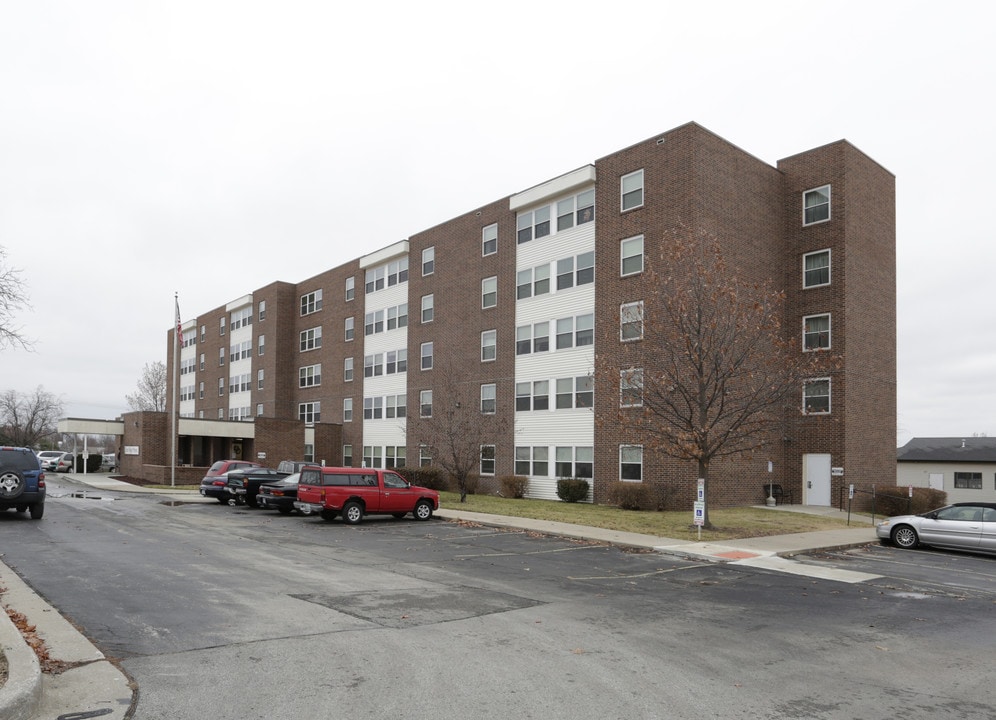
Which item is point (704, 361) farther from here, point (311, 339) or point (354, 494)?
point (311, 339)

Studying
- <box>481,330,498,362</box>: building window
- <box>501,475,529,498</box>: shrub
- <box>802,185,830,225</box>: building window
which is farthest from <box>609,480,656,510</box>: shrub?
<box>802,185,830,225</box>: building window

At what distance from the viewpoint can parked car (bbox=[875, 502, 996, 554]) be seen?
1909 centimetres

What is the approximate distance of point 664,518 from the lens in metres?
25.4

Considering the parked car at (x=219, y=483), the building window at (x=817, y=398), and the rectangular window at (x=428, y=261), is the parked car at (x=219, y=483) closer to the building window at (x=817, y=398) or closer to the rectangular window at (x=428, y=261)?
the rectangular window at (x=428, y=261)

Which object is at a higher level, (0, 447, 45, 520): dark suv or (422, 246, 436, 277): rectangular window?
(422, 246, 436, 277): rectangular window

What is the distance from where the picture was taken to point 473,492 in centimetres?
3809

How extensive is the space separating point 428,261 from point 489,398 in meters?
10.1

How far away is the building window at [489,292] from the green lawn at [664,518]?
1103cm

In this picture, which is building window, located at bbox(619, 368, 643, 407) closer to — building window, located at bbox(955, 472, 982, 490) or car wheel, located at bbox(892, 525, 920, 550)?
car wheel, located at bbox(892, 525, 920, 550)

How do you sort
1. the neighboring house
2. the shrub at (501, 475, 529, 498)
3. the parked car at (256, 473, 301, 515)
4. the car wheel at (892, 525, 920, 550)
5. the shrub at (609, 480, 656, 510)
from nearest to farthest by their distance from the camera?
1. the car wheel at (892, 525, 920, 550)
2. the parked car at (256, 473, 301, 515)
3. the shrub at (609, 480, 656, 510)
4. the shrub at (501, 475, 529, 498)
5. the neighboring house

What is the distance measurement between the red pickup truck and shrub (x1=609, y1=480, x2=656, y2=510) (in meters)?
8.15

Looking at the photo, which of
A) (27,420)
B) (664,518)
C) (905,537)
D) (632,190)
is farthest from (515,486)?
(27,420)

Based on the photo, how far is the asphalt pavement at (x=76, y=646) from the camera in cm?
566

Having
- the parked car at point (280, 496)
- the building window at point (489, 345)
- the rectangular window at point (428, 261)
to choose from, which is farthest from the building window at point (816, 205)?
the parked car at point (280, 496)
